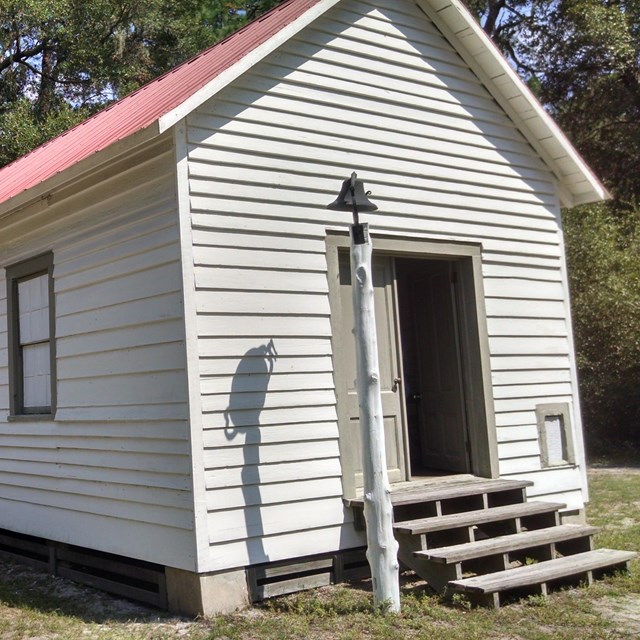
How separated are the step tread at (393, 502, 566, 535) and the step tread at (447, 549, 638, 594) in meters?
0.47

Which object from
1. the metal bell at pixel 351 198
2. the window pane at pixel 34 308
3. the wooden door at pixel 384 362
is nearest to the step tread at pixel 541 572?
the wooden door at pixel 384 362

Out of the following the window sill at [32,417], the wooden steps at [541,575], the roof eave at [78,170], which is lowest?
the wooden steps at [541,575]

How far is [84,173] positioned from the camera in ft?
23.6

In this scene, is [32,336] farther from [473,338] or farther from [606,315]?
[606,315]

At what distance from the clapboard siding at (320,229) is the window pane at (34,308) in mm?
2636

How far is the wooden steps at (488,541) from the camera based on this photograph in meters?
6.29

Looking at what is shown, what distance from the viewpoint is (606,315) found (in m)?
17.7

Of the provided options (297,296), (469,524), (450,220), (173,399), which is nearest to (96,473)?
(173,399)

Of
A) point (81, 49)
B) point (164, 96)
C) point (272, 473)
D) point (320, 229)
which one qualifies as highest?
point (81, 49)

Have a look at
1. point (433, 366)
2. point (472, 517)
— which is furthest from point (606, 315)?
point (472, 517)

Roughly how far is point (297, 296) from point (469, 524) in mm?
2309

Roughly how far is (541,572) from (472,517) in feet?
2.51

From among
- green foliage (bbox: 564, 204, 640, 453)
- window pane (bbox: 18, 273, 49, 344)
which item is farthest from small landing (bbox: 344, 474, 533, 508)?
green foliage (bbox: 564, 204, 640, 453)

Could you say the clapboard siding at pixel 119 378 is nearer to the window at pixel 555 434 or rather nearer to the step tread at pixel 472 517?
the step tread at pixel 472 517
